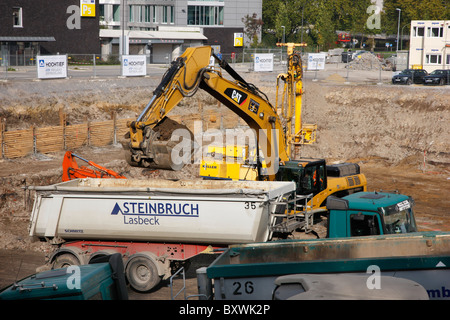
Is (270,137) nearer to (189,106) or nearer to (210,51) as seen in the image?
(210,51)

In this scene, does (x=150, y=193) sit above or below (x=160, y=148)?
below

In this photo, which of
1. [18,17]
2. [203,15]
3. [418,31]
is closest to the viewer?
[18,17]

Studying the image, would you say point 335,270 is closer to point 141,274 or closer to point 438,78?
point 141,274

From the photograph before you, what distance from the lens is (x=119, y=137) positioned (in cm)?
3056

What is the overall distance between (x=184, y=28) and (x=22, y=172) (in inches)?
2032

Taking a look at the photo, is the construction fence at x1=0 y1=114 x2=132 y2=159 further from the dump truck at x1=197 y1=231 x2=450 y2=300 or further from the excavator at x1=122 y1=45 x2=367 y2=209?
the dump truck at x1=197 y1=231 x2=450 y2=300

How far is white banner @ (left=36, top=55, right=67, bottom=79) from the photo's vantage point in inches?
1394

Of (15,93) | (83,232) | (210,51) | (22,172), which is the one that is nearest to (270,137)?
(210,51)

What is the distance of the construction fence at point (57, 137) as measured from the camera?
998 inches

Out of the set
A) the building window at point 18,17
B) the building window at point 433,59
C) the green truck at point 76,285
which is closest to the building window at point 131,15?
the building window at point 18,17

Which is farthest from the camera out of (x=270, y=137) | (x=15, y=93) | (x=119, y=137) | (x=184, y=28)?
(x=184, y=28)

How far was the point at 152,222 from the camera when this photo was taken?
13.7 meters

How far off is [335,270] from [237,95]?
30.9 feet

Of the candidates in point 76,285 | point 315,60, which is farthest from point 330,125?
point 76,285
